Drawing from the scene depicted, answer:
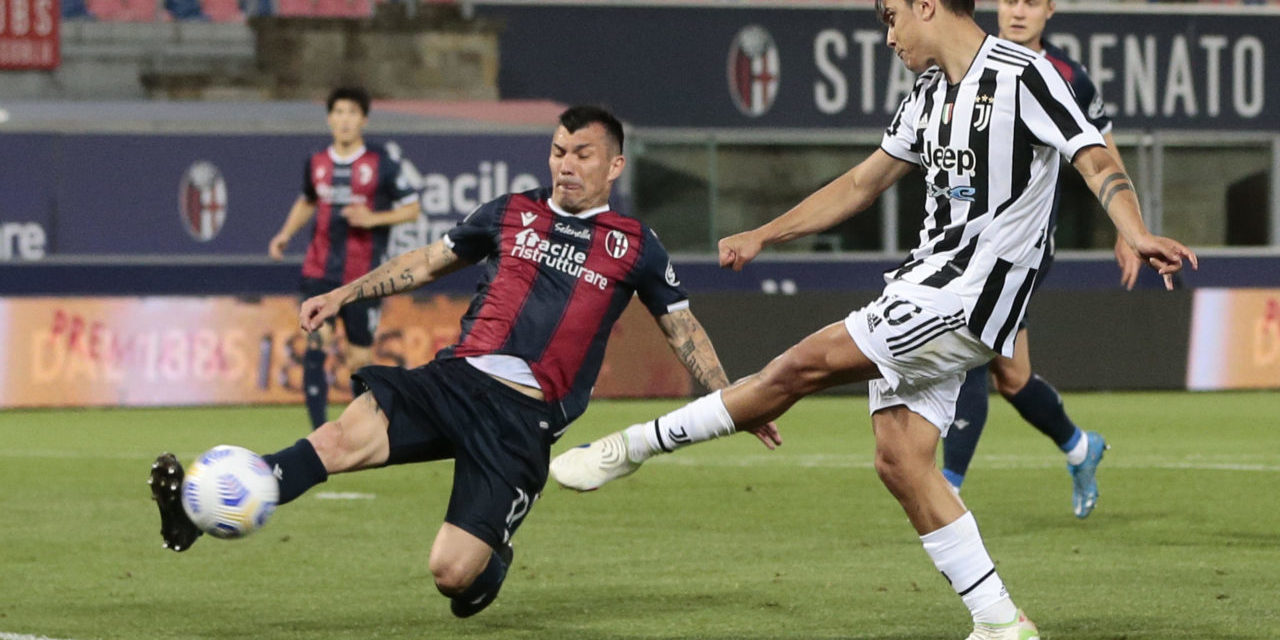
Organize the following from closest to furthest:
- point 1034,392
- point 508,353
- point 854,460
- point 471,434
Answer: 1. point 471,434
2. point 508,353
3. point 1034,392
4. point 854,460

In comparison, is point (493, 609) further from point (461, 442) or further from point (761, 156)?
point (761, 156)

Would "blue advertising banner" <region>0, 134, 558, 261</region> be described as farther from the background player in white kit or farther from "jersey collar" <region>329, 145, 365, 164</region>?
the background player in white kit

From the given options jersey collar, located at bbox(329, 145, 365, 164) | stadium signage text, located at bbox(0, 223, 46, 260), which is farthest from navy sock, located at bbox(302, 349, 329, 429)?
stadium signage text, located at bbox(0, 223, 46, 260)

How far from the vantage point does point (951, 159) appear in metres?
5.64

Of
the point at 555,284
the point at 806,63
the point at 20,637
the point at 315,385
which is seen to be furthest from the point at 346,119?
the point at 806,63

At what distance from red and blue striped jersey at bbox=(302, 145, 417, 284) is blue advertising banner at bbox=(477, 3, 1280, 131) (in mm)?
10969

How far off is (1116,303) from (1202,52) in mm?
8786

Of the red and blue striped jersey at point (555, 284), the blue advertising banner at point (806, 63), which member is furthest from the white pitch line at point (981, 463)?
the blue advertising banner at point (806, 63)

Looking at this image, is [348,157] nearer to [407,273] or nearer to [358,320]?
[358,320]

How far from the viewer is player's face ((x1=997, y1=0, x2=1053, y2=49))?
8.63 metres

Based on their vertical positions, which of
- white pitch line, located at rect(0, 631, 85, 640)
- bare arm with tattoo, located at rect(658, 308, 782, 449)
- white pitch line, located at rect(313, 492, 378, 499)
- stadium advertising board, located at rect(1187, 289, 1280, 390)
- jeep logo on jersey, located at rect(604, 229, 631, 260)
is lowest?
stadium advertising board, located at rect(1187, 289, 1280, 390)

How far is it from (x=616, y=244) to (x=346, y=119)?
21.3 ft

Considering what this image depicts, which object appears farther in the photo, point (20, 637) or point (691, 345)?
point (691, 345)

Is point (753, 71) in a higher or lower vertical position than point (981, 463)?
higher
